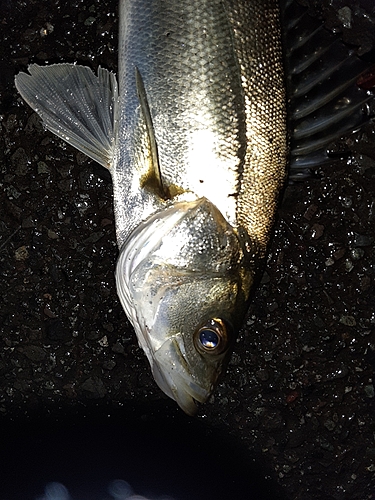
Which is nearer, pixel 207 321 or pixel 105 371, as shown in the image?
pixel 207 321

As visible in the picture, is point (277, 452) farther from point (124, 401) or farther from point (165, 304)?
point (165, 304)

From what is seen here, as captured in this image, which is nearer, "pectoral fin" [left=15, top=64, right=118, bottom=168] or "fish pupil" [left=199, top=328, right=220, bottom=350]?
"fish pupil" [left=199, top=328, right=220, bottom=350]

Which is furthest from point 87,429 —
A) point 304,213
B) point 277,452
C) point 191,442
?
point 304,213

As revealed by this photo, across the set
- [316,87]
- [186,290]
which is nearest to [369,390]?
[186,290]

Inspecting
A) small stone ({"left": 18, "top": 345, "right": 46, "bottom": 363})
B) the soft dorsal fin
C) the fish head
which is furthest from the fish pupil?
small stone ({"left": 18, "top": 345, "right": 46, "bottom": 363})

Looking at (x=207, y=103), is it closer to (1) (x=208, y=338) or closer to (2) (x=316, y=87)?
(2) (x=316, y=87)

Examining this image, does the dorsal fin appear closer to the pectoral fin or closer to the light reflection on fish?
the light reflection on fish

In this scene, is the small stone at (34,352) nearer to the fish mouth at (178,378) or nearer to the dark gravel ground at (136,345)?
the dark gravel ground at (136,345)
